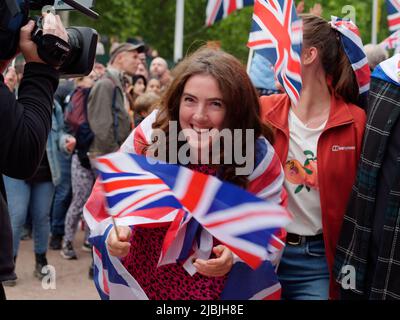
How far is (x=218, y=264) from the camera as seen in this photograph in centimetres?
261

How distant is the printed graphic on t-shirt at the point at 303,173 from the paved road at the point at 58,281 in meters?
3.17

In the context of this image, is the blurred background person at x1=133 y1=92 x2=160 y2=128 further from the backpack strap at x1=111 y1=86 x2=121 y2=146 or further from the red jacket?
the red jacket

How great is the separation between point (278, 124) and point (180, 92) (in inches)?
25.3

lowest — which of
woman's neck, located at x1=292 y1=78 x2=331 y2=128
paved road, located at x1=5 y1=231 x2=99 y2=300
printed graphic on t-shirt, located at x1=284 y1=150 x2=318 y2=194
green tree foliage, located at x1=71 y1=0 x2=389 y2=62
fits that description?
paved road, located at x1=5 y1=231 x2=99 y2=300

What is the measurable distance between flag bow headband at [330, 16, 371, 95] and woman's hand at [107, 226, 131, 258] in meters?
1.46

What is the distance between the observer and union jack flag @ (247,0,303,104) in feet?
11.3

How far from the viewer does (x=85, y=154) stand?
23.0ft

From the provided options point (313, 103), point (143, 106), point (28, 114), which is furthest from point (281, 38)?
point (143, 106)

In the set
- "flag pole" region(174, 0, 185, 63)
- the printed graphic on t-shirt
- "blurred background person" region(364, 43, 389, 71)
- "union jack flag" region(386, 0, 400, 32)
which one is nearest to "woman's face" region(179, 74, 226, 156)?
the printed graphic on t-shirt

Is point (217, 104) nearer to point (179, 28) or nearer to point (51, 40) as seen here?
point (51, 40)

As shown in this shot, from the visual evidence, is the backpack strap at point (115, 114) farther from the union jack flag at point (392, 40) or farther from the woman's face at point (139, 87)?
the union jack flag at point (392, 40)

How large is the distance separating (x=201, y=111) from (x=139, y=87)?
6.22 metres

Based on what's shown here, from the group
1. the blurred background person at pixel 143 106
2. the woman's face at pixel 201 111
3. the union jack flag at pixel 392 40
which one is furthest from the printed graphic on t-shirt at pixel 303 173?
the blurred background person at pixel 143 106
